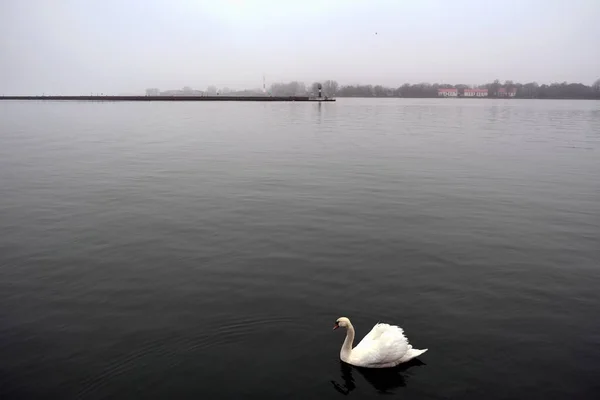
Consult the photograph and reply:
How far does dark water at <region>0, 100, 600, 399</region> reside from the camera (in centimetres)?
1054

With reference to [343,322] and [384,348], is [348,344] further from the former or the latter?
[384,348]

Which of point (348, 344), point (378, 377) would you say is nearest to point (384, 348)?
point (378, 377)

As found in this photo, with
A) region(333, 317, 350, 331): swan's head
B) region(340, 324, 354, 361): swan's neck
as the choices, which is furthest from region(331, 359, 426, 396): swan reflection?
region(333, 317, 350, 331): swan's head

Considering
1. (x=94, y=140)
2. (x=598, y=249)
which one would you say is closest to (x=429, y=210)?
(x=598, y=249)

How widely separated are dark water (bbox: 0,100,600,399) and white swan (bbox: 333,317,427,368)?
0.26 m

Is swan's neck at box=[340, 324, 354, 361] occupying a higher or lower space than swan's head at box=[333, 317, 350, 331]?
lower

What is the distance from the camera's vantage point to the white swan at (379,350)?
10.7m

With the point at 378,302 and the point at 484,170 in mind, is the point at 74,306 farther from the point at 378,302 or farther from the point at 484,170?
the point at 484,170

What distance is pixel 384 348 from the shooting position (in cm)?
1067

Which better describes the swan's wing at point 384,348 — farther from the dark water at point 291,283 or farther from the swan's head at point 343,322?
the swan's head at point 343,322

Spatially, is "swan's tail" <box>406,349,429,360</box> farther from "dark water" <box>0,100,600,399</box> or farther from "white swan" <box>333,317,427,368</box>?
"dark water" <box>0,100,600,399</box>

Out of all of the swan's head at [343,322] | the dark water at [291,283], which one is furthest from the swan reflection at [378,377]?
the swan's head at [343,322]

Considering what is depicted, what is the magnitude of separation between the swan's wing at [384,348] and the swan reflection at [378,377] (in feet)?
0.72

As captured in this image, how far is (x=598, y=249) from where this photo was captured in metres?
17.8
